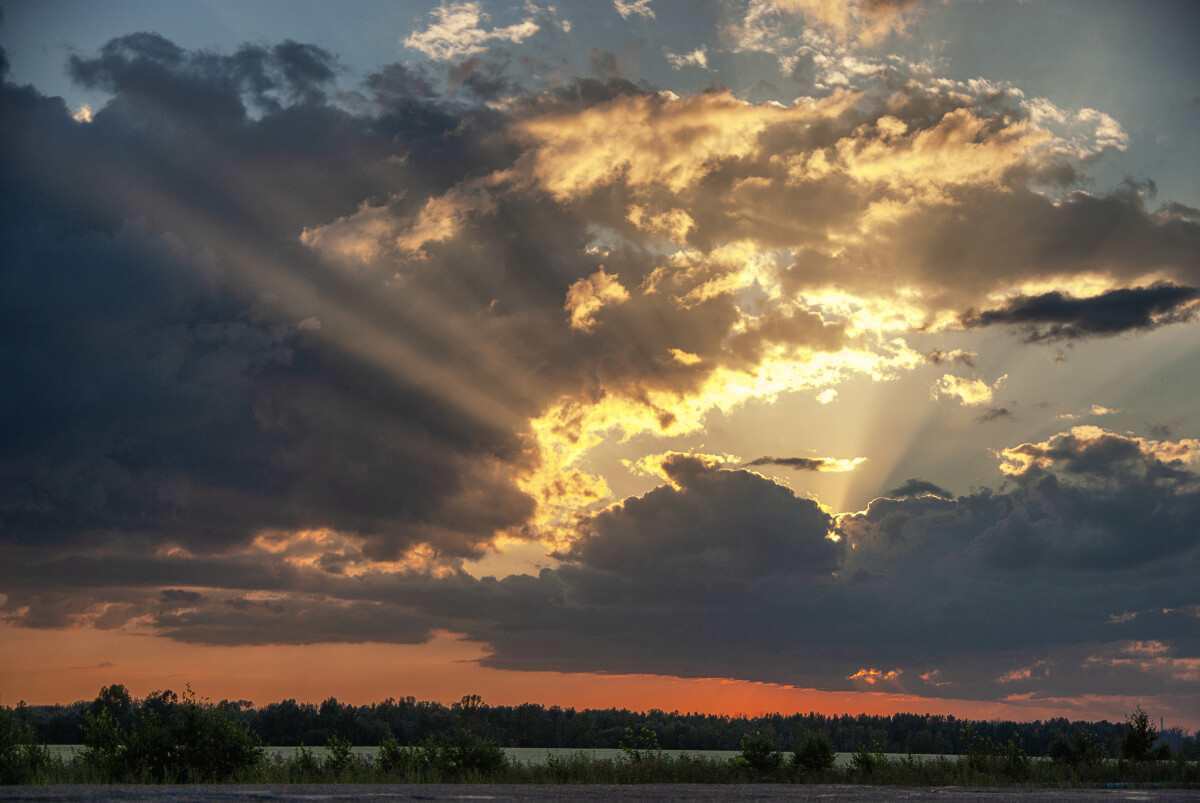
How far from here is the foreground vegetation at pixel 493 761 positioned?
112 feet

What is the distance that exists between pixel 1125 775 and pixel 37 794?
57714 mm

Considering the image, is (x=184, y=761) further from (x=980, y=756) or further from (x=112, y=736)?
(x=980, y=756)

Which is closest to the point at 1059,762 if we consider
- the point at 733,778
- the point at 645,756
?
the point at 733,778

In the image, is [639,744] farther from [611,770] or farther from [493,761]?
[493,761]

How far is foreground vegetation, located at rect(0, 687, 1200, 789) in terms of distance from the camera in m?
34.2

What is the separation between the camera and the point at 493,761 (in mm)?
43250

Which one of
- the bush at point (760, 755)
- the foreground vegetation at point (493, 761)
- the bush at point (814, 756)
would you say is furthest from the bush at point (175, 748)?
the bush at point (814, 756)

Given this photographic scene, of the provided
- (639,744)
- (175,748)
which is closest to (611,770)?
(639,744)

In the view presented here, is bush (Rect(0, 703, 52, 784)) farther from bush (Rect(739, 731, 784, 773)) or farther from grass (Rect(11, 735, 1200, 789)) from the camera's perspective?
bush (Rect(739, 731, 784, 773))

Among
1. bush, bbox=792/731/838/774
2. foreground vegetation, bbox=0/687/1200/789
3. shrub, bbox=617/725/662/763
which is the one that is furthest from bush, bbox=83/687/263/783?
bush, bbox=792/731/838/774

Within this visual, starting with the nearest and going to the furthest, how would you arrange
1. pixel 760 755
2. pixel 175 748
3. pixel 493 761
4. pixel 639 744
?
pixel 175 748
pixel 493 761
pixel 760 755
pixel 639 744

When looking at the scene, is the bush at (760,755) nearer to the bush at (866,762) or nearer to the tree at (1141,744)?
the bush at (866,762)

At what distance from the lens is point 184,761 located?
3469 cm

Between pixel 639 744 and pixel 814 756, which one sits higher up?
pixel 639 744
